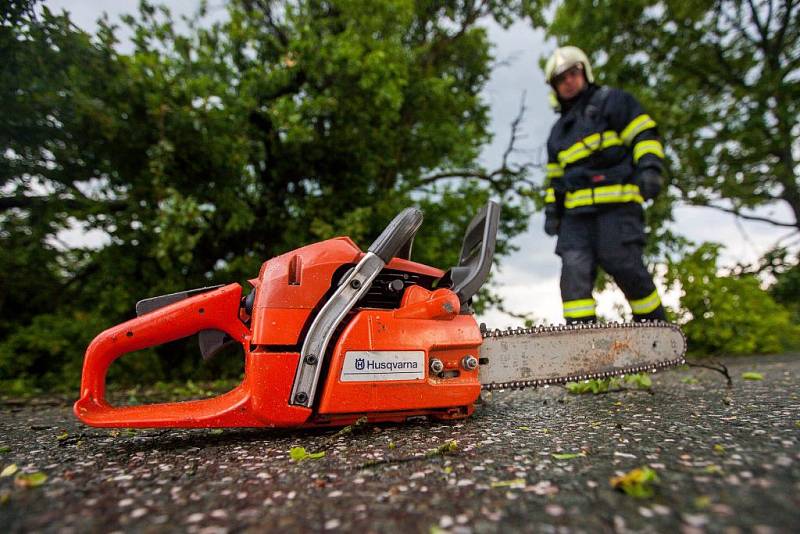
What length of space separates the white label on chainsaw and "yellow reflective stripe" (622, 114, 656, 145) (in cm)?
223

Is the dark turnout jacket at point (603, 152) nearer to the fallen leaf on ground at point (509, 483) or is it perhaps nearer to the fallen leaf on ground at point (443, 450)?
the fallen leaf on ground at point (443, 450)

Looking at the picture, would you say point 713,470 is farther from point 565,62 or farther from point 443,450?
point 565,62

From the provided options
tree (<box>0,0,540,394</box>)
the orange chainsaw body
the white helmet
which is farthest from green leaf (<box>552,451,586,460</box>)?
tree (<box>0,0,540,394</box>)

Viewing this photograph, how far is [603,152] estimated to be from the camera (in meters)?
3.01

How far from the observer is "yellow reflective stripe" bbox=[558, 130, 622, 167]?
300 centimetres

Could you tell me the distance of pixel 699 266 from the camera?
5277 mm

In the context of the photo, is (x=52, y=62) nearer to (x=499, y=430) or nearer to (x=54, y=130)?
(x=54, y=130)

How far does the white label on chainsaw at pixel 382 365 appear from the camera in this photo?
1.69 meters

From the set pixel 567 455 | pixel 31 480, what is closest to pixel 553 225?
pixel 567 455

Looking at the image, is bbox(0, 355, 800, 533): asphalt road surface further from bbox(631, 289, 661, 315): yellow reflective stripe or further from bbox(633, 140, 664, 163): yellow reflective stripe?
bbox(633, 140, 664, 163): yellow reflective stripe

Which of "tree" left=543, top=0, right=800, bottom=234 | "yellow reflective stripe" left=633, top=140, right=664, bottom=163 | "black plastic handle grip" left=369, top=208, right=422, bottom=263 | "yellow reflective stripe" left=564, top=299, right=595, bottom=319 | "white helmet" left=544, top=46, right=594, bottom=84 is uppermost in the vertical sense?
"tree" left=543, top=0, right=800, bottom=234

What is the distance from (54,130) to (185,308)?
3.19m

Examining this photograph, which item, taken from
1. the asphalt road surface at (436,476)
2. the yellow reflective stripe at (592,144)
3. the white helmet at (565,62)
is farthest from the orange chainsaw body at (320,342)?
the white helmet at (565,62)

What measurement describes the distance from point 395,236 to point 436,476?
3.02ft
